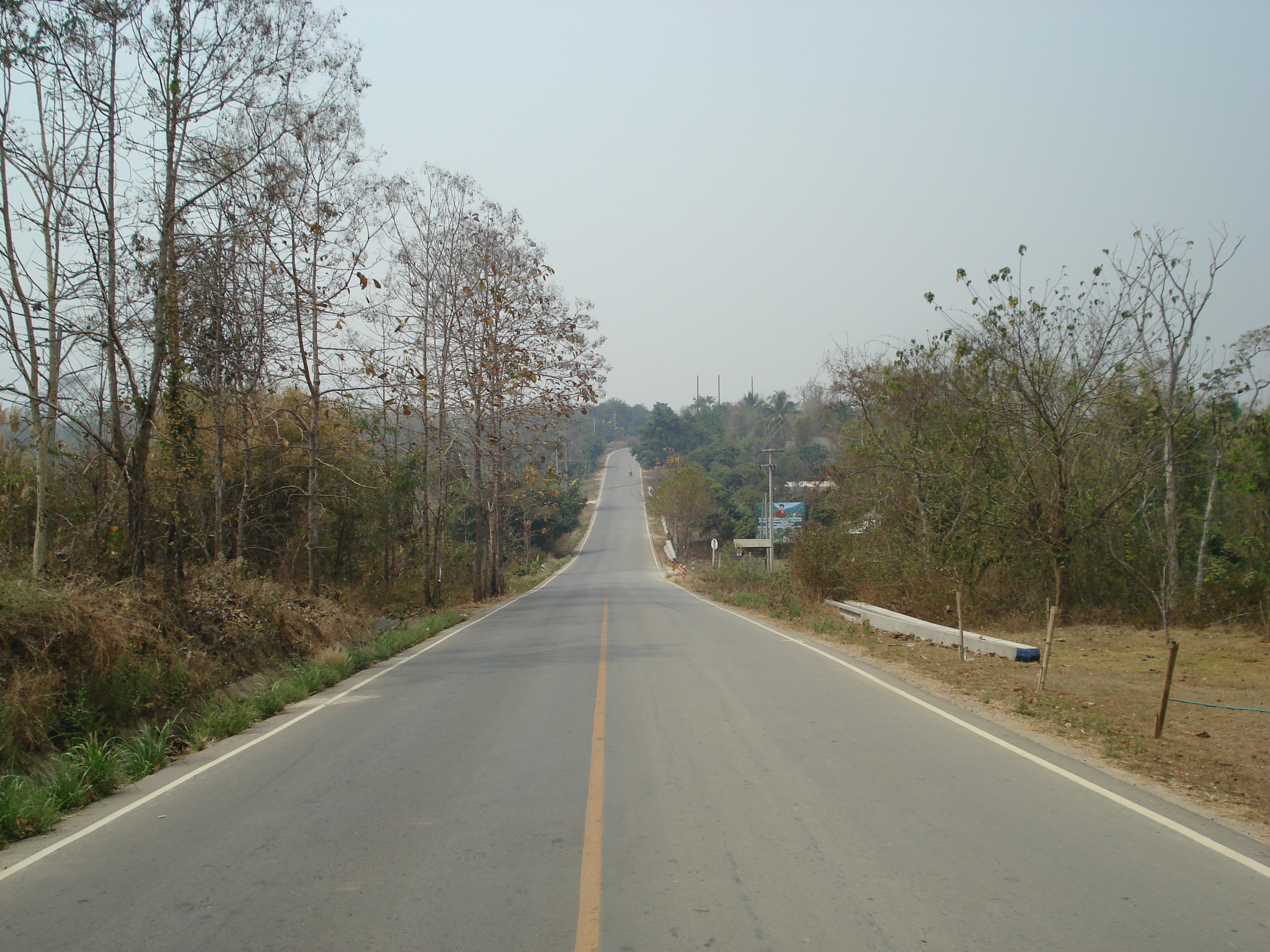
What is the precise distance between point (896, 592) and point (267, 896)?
2019cm

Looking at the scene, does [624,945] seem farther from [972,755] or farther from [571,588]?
[571,588]

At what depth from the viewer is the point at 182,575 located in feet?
48.3

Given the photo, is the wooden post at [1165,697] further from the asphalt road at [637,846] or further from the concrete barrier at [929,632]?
the concrete barrier at [929,632]

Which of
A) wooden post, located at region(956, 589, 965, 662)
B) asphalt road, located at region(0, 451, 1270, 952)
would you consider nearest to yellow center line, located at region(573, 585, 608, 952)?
asphalt road, located at region(0, 451, 1270, 952)

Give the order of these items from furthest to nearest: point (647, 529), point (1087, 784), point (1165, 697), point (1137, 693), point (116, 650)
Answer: point (647, 529) < point (1137, 693) < point (116, 650) < point (1165, 697) < point (1087, 784)

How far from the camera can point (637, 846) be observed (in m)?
5.30

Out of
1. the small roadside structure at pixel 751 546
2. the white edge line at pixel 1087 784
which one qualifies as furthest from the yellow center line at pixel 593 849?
the small roadside structure at pixel 751 546

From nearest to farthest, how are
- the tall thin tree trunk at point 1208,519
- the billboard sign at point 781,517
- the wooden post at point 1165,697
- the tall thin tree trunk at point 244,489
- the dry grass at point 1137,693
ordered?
the dry grass at point 1137,693, the wooden post at point 1165,697, the tall thin tree trunk at point 1208,519, the tall thin tree trunk at point 244,489, the billboard sign at point 781,517

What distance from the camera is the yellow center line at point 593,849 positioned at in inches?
161

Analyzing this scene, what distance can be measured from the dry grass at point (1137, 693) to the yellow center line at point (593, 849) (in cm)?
454

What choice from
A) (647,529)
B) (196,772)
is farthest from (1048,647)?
(647,529)

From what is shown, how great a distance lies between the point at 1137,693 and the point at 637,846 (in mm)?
9041

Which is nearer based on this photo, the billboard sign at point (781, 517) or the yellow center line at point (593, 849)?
the yellow center line at point (593, 849)

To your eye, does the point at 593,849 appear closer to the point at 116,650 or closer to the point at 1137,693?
the point at 116,650
